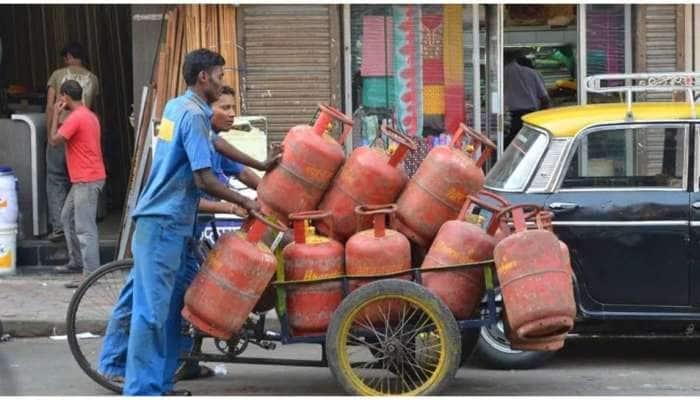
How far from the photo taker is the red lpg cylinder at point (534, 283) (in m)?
6.96

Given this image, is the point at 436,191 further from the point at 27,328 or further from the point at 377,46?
the point at 377,46

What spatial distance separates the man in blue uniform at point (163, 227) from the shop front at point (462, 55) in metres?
5.31

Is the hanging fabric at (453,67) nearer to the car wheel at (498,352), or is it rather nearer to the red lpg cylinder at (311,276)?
the car wheel at (498,352)

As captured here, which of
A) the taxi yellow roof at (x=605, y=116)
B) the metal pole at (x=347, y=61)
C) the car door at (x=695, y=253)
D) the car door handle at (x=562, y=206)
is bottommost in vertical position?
the car door at (x=695, y=253)

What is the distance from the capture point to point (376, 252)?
23.6 feet

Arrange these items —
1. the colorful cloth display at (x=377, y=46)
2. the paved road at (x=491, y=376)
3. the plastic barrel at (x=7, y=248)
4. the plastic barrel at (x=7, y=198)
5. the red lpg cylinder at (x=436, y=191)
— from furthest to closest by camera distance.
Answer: the colorful cloth display at (x=377, y=46) < the plastic barrel at (x=7, y=248) < the plastic barrel at (x=7, y=198) < the paved road at (x=491, y=376) < the red lpg cylinder at (x=436, y=191)

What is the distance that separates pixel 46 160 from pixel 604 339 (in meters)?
5.46

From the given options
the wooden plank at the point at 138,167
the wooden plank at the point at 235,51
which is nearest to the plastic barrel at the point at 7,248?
the wooden plank at the point at 138,167

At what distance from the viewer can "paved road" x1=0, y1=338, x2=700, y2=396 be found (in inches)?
310

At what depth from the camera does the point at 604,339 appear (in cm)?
975

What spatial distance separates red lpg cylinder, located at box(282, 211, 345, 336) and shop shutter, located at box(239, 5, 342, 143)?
4926mm

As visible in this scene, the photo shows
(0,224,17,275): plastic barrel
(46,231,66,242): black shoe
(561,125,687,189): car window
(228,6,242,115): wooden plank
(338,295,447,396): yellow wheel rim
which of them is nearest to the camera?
(338,295,447,396): yellow wheel rim

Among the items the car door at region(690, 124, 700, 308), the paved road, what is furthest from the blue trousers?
the car door at region(690, 124, 700, 308)

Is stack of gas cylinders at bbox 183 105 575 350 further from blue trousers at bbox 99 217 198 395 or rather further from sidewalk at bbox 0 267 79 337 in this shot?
sidewalk at bbox 0 267 79 337
